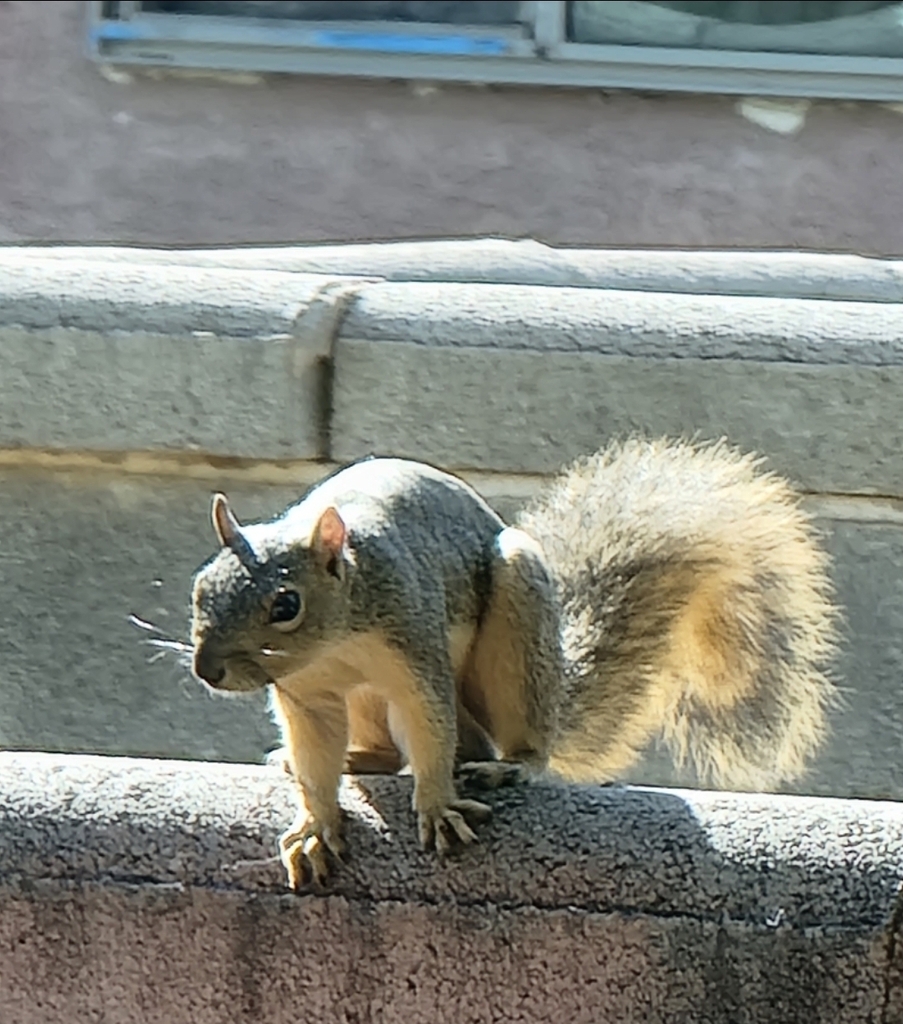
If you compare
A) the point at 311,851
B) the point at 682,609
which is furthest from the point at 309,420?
the point at 311,851

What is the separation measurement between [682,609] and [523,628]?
27 centimetres

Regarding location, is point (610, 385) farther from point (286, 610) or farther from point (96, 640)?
point (286, 610)

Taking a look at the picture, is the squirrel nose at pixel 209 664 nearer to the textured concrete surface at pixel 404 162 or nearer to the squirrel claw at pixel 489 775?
the squirrel claw at pixel 489 775

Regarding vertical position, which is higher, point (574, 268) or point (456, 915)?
point (574, 268)

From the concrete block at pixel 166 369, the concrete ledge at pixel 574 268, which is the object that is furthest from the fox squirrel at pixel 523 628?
the concrete ledge at pixel 574 268

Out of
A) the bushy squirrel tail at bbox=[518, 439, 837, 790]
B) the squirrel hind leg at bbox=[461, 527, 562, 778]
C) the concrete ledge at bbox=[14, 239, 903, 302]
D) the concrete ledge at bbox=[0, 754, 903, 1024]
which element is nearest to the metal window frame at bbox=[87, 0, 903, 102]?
the concrete ledge at bbox=[14, 239, 903, 302]

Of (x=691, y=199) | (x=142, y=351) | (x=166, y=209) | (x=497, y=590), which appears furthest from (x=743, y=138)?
(x=497, y=590)

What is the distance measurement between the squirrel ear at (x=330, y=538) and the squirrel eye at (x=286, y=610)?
0.03 meters

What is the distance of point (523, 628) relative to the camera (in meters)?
1.22

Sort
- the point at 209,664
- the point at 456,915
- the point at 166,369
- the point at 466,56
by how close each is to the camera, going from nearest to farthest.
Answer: the point at 209,664
the point at 456,915
the point at 166,369
the point at 466,56

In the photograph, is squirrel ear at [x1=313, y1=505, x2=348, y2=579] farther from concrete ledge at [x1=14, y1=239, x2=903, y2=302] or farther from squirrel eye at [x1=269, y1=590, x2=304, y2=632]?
concrete ledge at [x1=14, y1=239, x2=903, y2=302]

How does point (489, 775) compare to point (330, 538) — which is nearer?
point (330, 538)

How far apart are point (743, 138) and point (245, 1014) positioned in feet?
8.05

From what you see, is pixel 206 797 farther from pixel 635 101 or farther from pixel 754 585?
pixel 635 101
